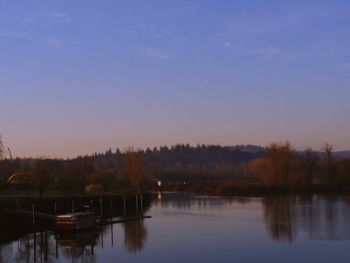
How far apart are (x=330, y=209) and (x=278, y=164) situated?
45681mm

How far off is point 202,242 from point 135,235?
7145mm

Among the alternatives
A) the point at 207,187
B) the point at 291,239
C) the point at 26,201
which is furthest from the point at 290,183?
the point at 291,239

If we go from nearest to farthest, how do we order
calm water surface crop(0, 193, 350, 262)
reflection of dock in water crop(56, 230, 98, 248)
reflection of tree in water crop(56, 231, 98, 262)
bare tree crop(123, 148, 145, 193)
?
calm water surface crop(0, 193, 350, 262), reflection of tree in water crop(56, 231, 98, 262), reflection of dock in water crop(56, 230, 98, 248), bare tree crop(123, 148, 145, 193)

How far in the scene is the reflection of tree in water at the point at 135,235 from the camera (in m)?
37.2

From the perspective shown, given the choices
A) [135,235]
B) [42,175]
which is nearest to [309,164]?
[42,175]

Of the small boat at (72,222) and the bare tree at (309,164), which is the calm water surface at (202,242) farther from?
the bare tree at (309,164)

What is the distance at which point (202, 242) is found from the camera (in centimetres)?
3775

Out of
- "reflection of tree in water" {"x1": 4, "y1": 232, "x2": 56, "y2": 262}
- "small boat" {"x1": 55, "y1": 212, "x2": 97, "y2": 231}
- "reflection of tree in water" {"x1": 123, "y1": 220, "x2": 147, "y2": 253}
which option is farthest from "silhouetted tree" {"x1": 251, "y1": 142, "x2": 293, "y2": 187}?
"reflection of tree in water" {"x1": 4, "y1": 232, "x2": 56, "y2": 262}

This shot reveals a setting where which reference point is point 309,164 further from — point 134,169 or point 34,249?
point 34,249

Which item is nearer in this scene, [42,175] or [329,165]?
[42,175]

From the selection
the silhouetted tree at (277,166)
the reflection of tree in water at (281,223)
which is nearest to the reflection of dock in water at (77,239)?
the reflection of tree in water at (281,223)

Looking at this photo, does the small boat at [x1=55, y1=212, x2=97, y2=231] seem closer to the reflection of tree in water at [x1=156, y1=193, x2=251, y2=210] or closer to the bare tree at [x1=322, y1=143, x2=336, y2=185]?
the reflection of tree in water at [x1=156, y1=193, x2=251, y2=210]

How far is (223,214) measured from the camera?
6091 cm

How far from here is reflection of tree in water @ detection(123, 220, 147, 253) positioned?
37188 mm
